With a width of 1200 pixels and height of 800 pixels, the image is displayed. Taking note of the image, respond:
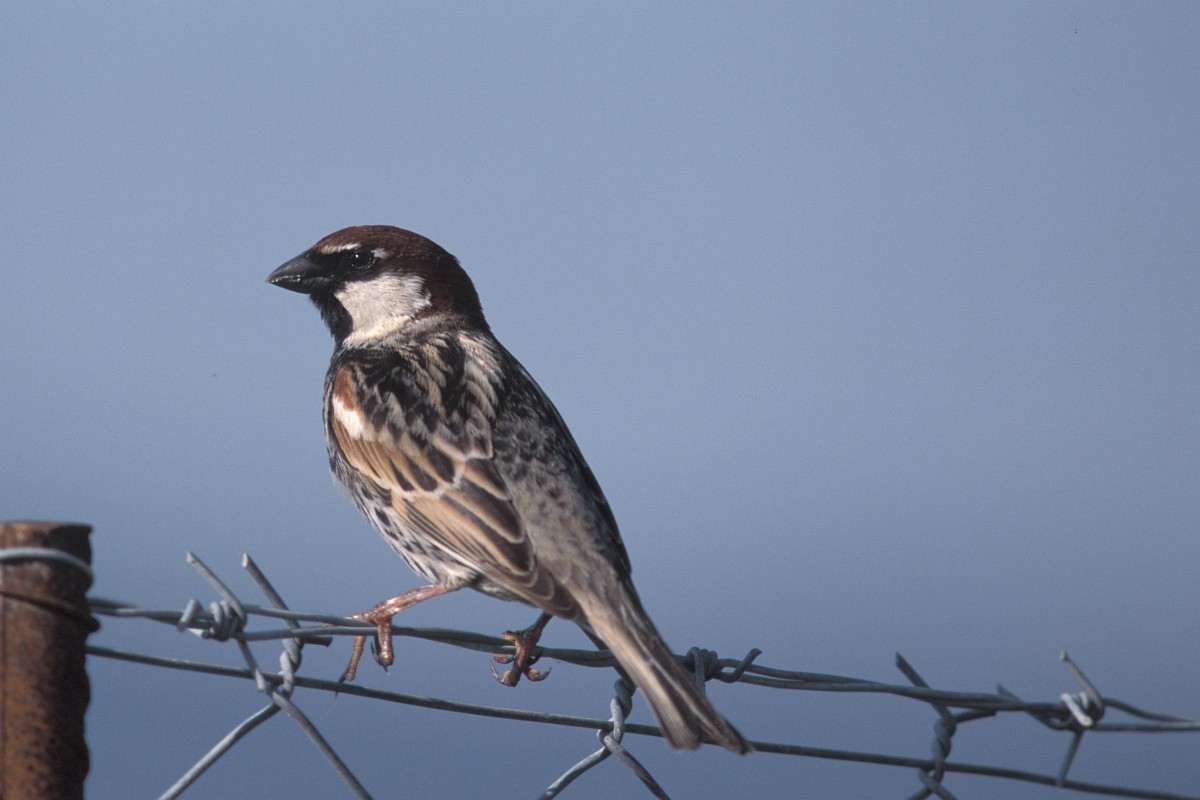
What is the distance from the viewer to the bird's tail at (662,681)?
2.83m

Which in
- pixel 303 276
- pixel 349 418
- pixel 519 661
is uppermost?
pixel 303 276

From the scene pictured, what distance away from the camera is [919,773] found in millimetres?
2732

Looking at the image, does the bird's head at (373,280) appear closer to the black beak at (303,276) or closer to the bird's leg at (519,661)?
the black beak at (303,276)

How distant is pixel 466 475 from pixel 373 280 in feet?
4.50

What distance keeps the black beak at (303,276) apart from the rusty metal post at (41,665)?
3251 mm

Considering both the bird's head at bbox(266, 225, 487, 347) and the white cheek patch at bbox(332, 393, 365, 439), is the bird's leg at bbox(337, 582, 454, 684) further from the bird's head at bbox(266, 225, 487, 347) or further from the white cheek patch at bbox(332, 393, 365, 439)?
the bird's head at bbox(266, 225, 487, 347)

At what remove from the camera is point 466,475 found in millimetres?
3801

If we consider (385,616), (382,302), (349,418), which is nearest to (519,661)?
(385,616)

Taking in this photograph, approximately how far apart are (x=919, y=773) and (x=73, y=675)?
1734 mm

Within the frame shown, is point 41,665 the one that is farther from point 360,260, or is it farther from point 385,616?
point 360,260

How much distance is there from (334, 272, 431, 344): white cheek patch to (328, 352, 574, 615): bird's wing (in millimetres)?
512

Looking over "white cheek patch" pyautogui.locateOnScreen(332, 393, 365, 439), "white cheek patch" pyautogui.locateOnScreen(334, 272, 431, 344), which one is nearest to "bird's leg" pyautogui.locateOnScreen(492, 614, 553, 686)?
"white cheek patch" pyautogui.locateOnScreen(332, 393, 365, 439)

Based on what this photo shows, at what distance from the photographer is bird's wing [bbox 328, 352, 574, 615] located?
3533 millimetres

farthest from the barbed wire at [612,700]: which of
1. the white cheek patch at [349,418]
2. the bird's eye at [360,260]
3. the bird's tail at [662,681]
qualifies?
the bird's eye at [360,260]
